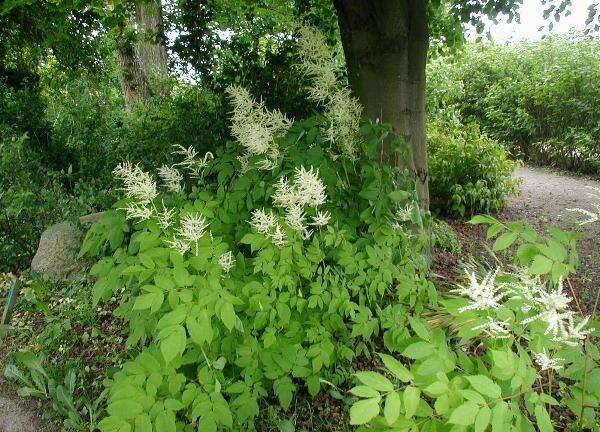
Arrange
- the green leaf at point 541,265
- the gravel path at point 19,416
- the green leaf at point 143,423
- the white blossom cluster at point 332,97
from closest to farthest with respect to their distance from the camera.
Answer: the green leaf at point 541,265, the green leaf at point 143,423, the gravel path at point 19,416, the white blossom cluster at point 332,97

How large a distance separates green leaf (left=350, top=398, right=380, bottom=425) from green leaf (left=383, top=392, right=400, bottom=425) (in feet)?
0.09

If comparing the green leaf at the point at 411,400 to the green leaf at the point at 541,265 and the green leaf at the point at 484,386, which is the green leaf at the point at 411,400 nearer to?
the green leaf at the point at 484,386

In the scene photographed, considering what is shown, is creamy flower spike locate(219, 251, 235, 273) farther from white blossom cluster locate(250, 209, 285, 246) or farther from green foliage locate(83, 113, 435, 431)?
white blossom cluster locate(250, 209, 285, 246)

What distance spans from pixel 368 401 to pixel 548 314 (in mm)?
500

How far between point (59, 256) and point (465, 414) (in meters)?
3.77

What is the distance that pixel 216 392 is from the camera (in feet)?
5.32

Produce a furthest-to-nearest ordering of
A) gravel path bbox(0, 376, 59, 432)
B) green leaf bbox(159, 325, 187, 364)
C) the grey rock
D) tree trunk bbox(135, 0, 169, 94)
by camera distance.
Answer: tree trunk bbox(135, 0, 169, 94) < the grey rock < gravel path bbox(0, 376, 59, 432) < green leaf bbox(159, 325, 187, 364)

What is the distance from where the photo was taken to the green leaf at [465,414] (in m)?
0.93

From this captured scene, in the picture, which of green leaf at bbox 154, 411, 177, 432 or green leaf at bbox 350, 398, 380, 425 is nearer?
green leaf at bbox 350, 398, 380, 425

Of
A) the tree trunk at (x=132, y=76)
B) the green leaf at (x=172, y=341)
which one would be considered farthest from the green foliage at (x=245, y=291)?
the tree trunk at (x=132, y=76)

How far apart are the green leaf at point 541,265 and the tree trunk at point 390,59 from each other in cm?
185

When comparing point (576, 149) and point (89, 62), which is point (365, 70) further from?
point (576, 149)

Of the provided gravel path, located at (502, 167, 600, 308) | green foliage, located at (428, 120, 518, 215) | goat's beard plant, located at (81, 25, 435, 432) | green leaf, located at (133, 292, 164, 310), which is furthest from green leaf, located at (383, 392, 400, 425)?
green foliage, located at (428, 120, 518, 215)

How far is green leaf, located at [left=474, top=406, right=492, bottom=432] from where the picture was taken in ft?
3.06
